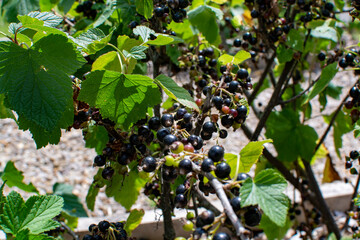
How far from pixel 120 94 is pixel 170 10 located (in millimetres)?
377

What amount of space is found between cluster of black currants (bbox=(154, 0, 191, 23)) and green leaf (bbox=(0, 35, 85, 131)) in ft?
1.14

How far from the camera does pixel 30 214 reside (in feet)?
2.83

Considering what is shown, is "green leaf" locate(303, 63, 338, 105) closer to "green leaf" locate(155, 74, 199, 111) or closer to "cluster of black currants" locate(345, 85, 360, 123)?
"cluster of black currants" locate(345, 85, 360, 123)

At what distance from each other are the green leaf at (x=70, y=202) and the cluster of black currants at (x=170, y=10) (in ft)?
3.26

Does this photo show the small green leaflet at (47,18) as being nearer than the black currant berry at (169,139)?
No

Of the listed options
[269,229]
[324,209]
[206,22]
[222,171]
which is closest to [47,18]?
[222,171]

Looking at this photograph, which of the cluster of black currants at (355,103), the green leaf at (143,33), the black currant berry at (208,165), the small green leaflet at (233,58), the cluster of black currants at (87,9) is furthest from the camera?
the cluster of black currants at (87,9)

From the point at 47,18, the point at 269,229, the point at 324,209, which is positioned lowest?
the point at 324,209

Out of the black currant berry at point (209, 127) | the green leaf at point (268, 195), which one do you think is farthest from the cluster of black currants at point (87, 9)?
the green leaf at point (268, 195)

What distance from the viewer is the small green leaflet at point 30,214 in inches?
32.6

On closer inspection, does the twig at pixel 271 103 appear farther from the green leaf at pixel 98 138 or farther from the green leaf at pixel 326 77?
the green leaf at pixel 98 138

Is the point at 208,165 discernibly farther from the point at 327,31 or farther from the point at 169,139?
the point at 327,31

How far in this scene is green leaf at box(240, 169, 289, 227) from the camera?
0.60 m

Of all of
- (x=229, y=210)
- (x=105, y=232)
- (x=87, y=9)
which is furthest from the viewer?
(x=87, y=9)
